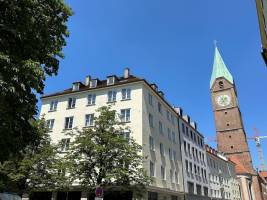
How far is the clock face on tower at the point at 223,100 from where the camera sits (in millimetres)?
96694

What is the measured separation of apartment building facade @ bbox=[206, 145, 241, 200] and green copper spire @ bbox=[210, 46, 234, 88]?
35186 mm

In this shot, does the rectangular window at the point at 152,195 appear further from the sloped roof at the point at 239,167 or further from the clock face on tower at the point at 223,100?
the clock face on tower at the point at 223,100

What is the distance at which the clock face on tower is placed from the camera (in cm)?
9669

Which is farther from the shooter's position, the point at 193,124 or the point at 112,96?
the point at 193,124

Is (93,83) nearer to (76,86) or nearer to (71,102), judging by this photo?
(76,86)

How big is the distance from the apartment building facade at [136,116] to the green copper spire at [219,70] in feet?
215

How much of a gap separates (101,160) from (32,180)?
26.9 feet

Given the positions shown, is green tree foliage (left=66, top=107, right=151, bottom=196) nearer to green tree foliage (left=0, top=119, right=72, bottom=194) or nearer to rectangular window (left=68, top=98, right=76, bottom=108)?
green tree foliage (left=0, top=119, right=72, bottom=194)

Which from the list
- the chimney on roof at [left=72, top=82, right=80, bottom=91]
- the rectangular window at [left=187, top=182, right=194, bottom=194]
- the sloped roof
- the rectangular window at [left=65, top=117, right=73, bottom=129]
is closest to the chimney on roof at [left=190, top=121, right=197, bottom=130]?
the rectangular window at [left=187, top=182, right=194, bottom=194]

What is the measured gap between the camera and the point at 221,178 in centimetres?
6406

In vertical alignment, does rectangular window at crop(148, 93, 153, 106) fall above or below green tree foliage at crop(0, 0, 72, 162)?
above

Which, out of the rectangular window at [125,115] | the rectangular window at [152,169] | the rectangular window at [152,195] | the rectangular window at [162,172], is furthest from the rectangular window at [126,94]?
the rectangular window at [152,195]

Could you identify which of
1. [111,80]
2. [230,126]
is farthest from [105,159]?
[230,126]

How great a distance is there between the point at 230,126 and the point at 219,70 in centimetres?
2273
